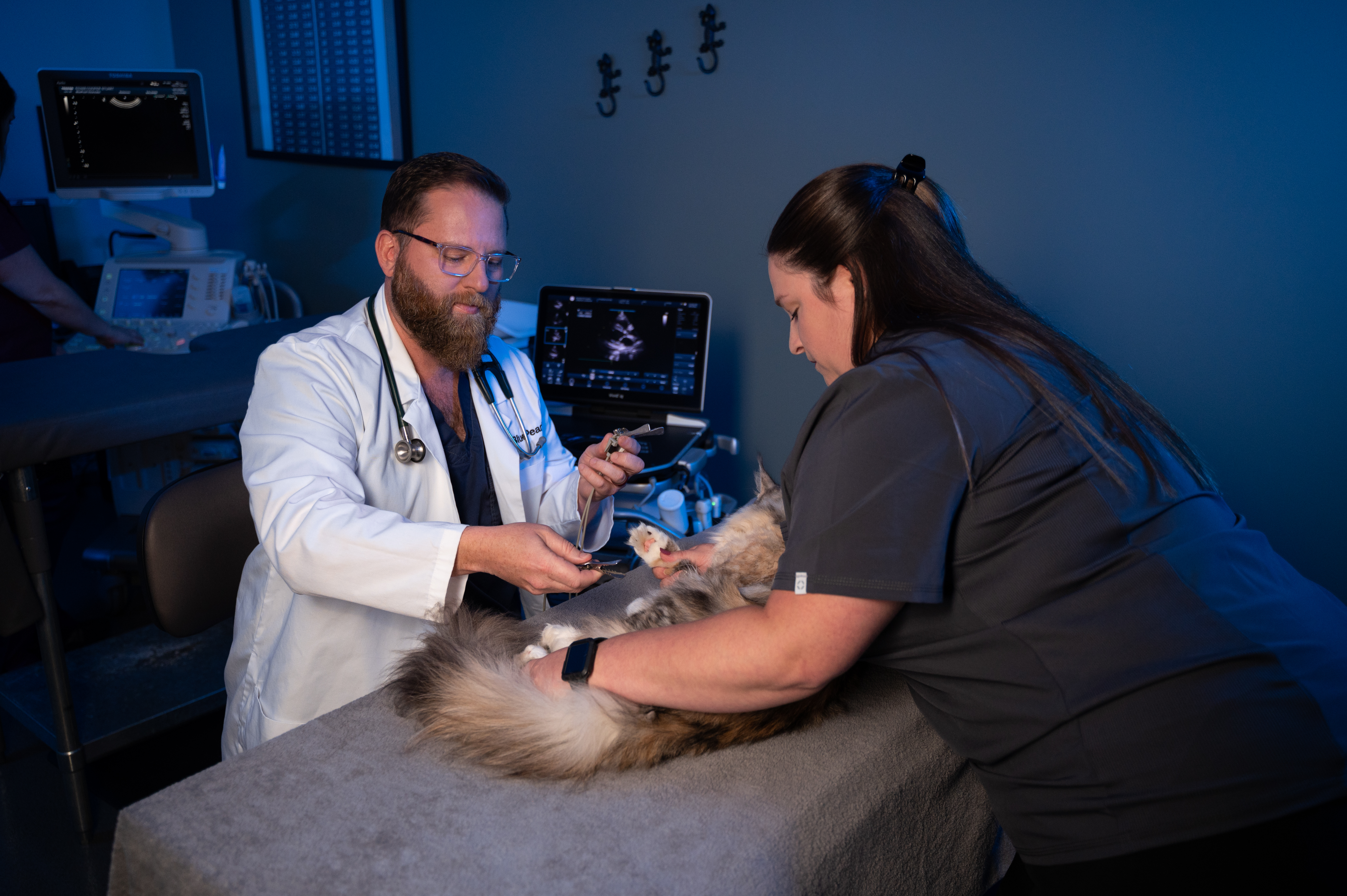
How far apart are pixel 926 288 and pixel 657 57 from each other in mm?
1892

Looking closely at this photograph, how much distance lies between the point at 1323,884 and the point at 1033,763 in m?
0.28

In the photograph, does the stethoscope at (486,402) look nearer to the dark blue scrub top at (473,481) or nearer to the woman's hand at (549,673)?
the dark blue scrub top at (473,481)

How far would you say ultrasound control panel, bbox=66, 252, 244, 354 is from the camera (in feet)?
10.8

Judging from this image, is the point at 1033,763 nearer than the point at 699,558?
Yes

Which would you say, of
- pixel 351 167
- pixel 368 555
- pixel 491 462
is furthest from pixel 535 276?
pixel 368 555

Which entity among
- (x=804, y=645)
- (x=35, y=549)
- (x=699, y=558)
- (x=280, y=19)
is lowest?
(x=35, y=549)

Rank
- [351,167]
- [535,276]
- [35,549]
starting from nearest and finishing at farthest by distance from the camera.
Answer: [35,549], [535,276], [351,167]

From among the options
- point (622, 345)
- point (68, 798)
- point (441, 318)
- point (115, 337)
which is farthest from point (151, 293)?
point (441, 318)

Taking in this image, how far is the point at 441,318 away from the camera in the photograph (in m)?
1.68

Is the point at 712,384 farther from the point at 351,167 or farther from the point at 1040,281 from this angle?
the point at 351,167

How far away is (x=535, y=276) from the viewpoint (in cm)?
312

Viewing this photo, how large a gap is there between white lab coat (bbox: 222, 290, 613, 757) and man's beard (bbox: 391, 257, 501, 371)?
44mm

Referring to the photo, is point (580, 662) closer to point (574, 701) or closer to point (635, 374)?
point (574, 701)

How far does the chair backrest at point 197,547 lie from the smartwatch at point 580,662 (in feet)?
3.03
